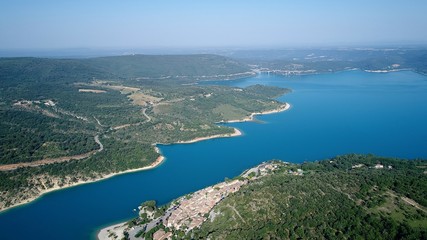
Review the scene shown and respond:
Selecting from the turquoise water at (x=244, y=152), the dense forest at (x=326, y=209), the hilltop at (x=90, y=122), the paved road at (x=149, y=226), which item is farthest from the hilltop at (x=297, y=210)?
the hilltop at (x=90, y=122)

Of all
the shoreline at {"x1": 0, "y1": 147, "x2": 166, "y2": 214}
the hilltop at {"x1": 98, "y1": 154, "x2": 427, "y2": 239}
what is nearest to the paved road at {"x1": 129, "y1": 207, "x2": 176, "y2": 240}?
the hilltop at {"x1": 98, "y1": 154, "x2": 427, "y2": 239}

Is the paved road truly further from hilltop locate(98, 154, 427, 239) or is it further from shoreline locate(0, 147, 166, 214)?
shoreline locate(0, 147, 166, 214)

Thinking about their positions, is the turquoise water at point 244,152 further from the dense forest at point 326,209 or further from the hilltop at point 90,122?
the dense forest at point 326,209

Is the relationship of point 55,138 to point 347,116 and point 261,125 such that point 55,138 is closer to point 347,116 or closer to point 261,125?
point 261,125

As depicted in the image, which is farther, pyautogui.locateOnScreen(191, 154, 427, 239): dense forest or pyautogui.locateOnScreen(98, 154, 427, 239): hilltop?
pyautogui.locateOnScreen(98, 154, 427, 239): hilltop

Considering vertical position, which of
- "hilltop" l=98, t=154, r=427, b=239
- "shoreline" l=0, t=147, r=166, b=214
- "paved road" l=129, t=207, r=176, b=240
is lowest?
"shoreline" l=0, t=147, r=166, b=214

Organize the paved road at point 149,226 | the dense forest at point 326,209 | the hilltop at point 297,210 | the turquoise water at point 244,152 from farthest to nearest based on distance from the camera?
the turquoise water at point 244,152 < the paved road at point 149,226 < the hilltop at point 297,210 < the dense forest at point 326,209

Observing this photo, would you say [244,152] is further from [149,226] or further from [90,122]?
[90,122]
